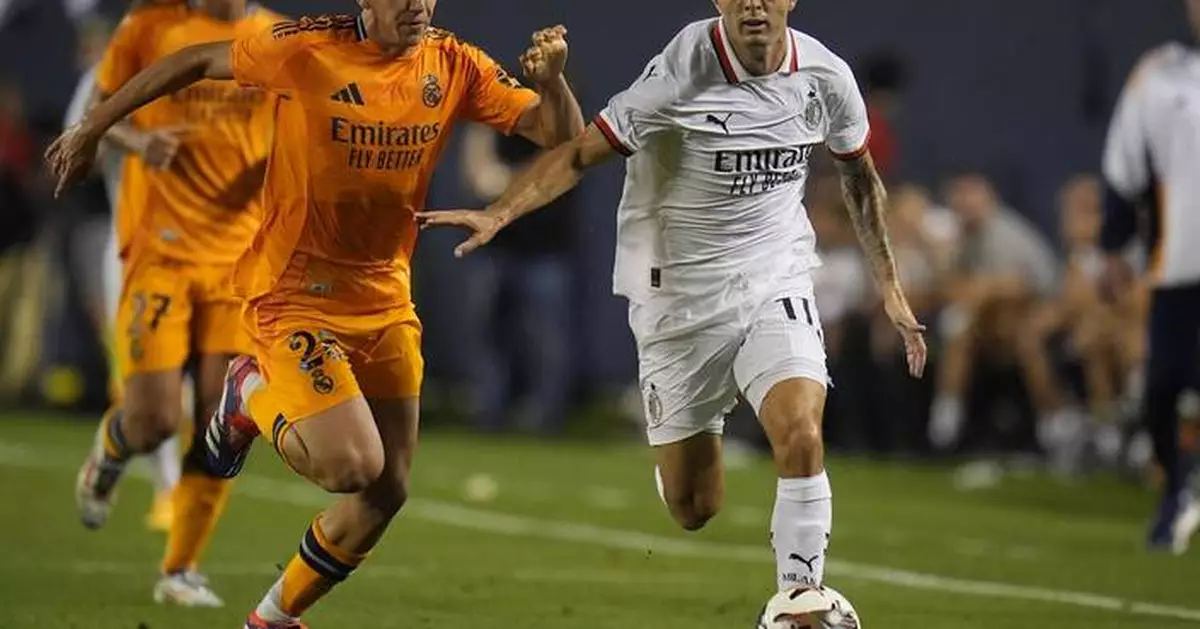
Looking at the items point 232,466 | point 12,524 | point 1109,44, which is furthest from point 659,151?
point 1109,44

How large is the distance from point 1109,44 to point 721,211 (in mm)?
12397

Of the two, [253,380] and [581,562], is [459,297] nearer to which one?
[581,562]

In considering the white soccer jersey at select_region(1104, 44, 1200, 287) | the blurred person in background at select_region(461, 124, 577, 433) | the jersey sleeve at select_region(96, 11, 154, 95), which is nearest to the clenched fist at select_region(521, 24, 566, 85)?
the jersey sleeve at select_region(96, 11, 154, 95)

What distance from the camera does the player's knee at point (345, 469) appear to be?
848 cm

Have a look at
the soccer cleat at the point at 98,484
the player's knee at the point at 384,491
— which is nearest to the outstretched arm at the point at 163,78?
the player's knee at the point at 384,491

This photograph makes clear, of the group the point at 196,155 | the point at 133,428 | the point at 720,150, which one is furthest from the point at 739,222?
the point at 133,428

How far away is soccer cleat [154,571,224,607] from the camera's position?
10508mm

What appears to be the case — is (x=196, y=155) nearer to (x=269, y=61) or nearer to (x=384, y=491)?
(x=269, y=61)

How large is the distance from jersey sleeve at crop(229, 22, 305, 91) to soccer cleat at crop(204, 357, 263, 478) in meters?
1.03

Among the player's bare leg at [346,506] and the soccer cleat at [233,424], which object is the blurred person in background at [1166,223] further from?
the soccer cleat at [233,424]

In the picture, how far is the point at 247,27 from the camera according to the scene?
11.2 m

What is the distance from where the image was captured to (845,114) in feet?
29.7

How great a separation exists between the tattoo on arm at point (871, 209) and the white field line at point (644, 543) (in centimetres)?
233

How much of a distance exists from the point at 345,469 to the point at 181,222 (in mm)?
2880
